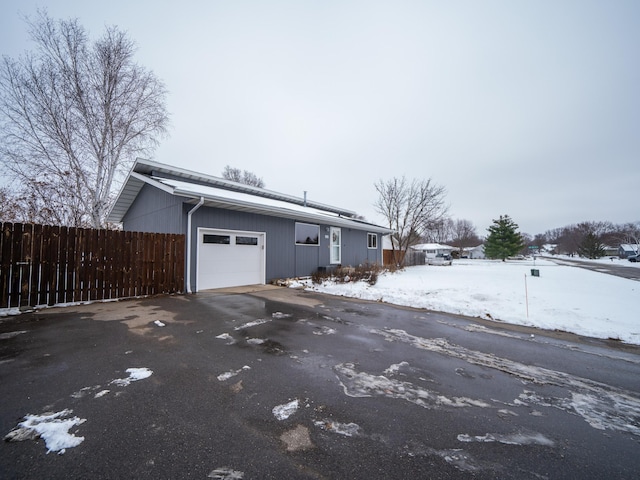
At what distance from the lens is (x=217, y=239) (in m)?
8.73

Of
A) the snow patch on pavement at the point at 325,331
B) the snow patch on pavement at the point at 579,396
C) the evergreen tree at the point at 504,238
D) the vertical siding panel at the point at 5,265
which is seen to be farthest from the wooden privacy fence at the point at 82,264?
the evergreen tree at the point at 504,238

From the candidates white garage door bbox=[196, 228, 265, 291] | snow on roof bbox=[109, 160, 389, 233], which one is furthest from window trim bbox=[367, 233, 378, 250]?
white garage door bbox=[196, 228, 265, 291]

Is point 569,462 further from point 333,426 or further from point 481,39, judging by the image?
point 481,39

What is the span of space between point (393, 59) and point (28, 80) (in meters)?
20.1

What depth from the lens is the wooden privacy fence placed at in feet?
17.7

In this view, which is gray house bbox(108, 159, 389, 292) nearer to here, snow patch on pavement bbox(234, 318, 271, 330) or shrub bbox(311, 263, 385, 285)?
shrub bbox(311, 263, 385, 285)

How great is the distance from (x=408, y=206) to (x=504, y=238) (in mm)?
24598

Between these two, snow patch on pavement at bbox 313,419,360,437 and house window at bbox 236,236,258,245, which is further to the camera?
house window at bbox 236,236,258,245

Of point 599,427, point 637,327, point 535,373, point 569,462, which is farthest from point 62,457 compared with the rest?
point 637,327

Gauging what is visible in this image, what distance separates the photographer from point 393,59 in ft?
55.6

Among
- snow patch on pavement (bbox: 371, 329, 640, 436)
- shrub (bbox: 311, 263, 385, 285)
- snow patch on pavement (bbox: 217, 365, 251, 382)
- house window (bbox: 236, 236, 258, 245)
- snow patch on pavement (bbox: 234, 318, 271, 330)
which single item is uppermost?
house window (bbox: 236, 236, 258, 245)

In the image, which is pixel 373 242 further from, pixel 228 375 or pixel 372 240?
pixel 228 375

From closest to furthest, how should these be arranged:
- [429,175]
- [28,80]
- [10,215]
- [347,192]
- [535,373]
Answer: [535,373] → [28,80] → [10,215] → [429,175] → [347,192]

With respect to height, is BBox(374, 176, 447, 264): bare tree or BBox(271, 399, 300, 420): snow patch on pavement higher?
BBox(374, 176, 447, 264): bare tree
